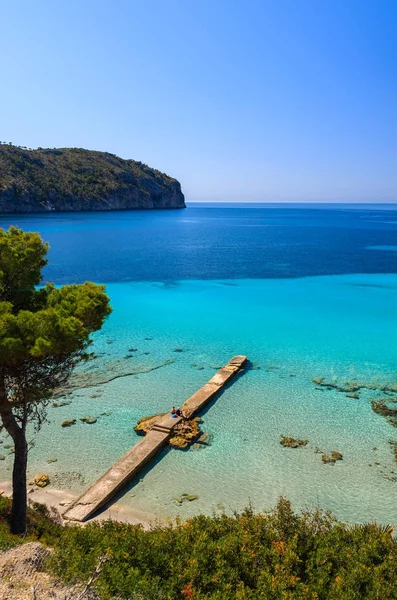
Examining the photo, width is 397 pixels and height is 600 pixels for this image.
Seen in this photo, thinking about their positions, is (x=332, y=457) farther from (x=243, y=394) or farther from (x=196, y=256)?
(x=196, y=256)

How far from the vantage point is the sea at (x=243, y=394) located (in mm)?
11688

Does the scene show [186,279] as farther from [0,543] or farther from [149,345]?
[0,543]

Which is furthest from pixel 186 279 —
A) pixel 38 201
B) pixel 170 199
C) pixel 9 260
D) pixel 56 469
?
pixel 170 199

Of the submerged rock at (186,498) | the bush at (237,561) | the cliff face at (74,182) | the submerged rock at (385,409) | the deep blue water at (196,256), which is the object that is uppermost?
the cliff face at (74,182)

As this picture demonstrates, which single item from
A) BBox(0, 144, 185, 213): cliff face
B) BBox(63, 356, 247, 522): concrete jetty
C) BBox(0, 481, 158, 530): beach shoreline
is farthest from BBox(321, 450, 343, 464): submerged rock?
BBox(0, 144, 185, 213): cliff face

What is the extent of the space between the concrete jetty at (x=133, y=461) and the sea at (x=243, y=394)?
384 millimetres

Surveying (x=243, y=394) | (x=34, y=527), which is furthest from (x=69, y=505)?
(x=243, y=394)

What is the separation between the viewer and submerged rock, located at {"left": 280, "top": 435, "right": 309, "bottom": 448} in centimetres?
1369

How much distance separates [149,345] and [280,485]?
12.5 metres

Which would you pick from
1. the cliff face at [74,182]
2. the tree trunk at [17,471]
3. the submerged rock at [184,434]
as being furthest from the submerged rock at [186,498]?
the cliff face at [74,182]

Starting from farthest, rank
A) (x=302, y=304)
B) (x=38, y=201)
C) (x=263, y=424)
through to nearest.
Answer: (x=38, y=201) → (x=302, y=304) → (x=263, y=424)

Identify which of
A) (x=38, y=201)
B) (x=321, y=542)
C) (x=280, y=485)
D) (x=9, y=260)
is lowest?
(x=280, y=485)

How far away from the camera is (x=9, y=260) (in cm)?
841

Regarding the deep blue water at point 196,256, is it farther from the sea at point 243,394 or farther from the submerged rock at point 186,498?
the submerged rock at point 186,498
